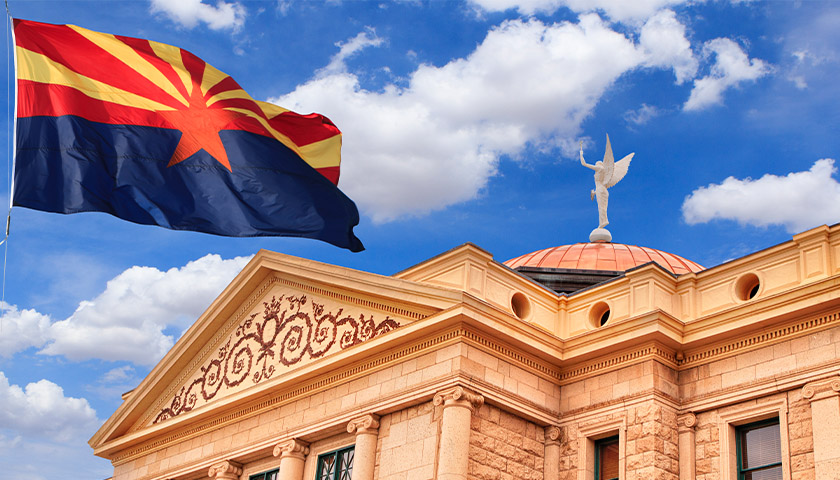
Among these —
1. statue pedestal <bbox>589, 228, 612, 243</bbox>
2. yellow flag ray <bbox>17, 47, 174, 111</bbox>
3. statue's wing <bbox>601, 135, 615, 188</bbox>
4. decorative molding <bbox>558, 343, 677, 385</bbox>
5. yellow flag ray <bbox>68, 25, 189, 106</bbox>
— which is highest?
statue's wing <bbox>601, 135, 615, 188</bbox>

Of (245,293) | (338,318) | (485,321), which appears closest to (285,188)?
(485,321)

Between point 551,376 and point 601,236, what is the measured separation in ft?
→ 31.1

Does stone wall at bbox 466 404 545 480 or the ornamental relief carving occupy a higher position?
the ornamental relief carving

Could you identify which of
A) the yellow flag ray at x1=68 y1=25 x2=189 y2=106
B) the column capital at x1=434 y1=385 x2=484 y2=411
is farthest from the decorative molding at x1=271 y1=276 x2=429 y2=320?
the yellow flag ray at x1=68 y1=25 x2=189 y2=106

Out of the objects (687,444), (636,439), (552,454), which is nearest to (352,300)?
(552,454)

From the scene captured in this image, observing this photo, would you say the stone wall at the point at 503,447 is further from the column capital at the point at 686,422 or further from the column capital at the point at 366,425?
the column capital at the point at 686,422

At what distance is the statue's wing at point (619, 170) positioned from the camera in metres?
25.8

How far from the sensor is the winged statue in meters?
25.4

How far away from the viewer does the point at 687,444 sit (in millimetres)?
16781

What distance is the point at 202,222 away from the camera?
42.3ft

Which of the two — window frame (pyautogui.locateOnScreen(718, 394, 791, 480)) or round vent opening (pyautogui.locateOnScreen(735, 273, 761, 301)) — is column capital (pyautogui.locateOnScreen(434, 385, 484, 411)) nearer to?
window frame (pyautogui.locateOnScreen(718, 394, 791, 480))

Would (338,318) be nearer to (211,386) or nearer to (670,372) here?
(211,386)

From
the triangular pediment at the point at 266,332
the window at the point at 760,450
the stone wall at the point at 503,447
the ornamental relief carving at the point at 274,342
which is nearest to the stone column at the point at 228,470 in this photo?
the triangular pediment at the point at 266,332

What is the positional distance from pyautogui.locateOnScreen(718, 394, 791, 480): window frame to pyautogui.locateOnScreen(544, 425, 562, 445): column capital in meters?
2.85
